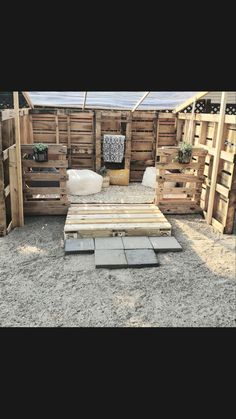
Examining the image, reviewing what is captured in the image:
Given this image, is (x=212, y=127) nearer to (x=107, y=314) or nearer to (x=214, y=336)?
(x=107, y=314)

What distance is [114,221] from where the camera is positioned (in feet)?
21.8

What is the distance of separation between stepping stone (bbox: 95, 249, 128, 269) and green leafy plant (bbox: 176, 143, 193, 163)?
3051mm

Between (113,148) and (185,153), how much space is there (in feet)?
10.8

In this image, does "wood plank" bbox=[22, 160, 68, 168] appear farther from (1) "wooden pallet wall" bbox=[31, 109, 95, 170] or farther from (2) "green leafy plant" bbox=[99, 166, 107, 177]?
(1) "wooden pallet wall" bbox=[31, 109, 95, 170]

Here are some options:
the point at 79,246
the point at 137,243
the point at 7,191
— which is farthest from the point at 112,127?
the point at 79,246

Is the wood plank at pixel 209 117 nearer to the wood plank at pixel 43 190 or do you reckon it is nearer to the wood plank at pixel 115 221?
the wood plank at pixel 115 221

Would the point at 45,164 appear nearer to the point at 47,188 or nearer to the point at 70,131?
the point at 47,188

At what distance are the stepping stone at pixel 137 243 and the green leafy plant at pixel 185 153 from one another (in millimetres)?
2354

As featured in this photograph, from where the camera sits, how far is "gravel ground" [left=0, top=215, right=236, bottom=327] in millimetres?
3883

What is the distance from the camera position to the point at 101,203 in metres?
8.21

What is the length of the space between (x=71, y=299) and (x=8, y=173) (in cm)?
358

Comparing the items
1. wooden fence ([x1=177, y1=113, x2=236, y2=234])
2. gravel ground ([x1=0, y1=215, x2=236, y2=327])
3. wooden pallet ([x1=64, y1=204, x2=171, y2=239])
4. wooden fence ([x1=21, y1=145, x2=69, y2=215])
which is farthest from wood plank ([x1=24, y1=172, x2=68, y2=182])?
wooden fence ([x1=177, y1=113, x2=236, y2=234])

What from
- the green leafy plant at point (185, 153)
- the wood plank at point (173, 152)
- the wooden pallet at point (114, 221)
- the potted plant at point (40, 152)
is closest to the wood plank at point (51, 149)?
the potted plant at point (40, 152)
